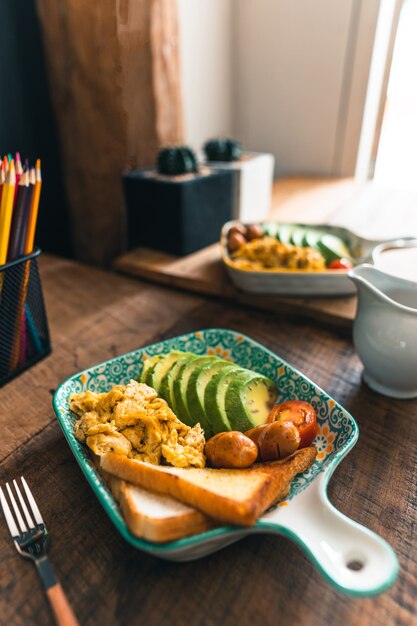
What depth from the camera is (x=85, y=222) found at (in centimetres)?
183

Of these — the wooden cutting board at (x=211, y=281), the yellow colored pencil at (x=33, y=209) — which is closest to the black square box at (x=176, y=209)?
the wooden cutting board at (x=211, y=281)

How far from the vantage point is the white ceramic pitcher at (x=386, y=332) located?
31.4 inches

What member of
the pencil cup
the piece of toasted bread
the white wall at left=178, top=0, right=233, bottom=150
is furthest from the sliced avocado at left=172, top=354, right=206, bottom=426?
the white wall at left=178, top=0, right=233, bottom=150

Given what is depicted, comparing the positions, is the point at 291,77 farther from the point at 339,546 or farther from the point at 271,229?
the point at 339,546

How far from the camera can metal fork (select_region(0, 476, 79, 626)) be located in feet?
1.65

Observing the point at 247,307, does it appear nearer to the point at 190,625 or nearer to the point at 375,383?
the point at 375,383

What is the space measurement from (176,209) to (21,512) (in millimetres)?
1049

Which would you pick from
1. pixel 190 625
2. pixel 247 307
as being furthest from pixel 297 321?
pixel 190 625

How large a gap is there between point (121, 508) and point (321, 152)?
103 inches

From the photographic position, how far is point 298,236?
1.40 m

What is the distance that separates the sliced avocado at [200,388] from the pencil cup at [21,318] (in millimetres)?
389

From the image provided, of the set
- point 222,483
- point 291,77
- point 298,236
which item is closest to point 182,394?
point 222,483

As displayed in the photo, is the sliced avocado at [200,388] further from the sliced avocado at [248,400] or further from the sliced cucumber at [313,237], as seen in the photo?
the sliced cucumber at [313,237]

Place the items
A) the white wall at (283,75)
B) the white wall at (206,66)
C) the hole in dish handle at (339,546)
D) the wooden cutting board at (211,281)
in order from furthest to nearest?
the white wall at (283,75) → the white wall at (206,66) → the wooden cutting board at (211,281) → the hole in dish handle at (339,546)
